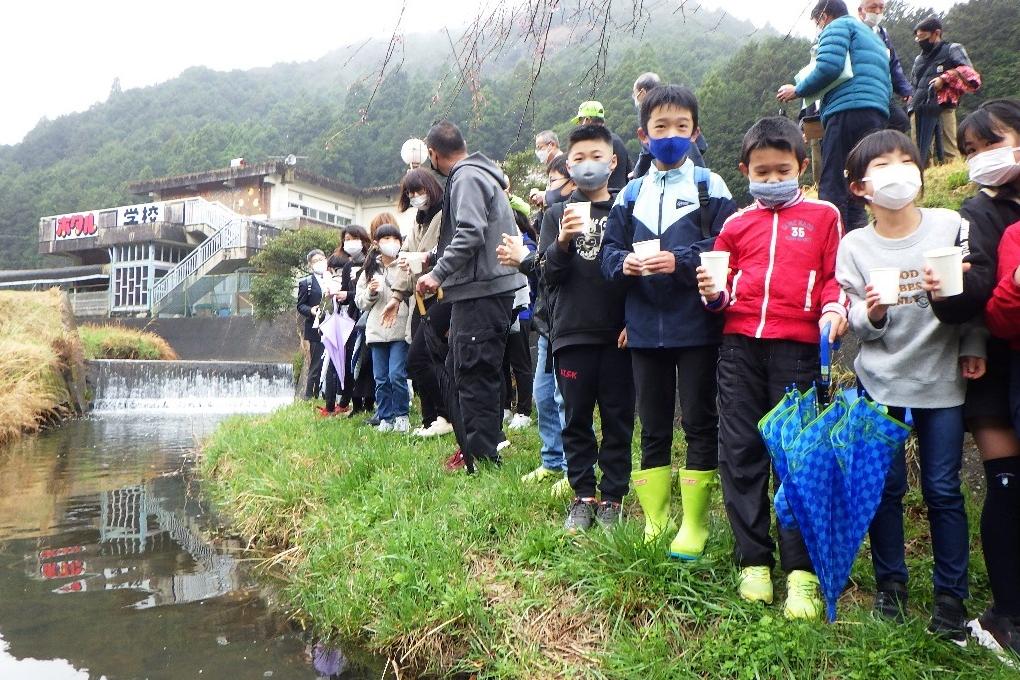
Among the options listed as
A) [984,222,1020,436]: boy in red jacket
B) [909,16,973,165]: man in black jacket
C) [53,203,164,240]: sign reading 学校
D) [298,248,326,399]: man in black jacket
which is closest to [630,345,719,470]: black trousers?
[984,222,1020,436]: boy in red jacket

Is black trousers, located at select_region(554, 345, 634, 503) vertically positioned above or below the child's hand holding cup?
below

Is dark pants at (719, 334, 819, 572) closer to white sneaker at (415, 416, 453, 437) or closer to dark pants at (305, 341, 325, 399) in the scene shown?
white sneaker at (415, 416, 453, 437)

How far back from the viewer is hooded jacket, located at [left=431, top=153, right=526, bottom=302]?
3.67 meters

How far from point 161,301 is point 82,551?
23.4m

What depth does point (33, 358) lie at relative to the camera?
10.4m

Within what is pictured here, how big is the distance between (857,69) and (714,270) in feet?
→ 7.48

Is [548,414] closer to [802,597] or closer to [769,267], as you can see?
[769,267]

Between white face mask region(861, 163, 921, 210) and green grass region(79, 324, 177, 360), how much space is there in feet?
50.0

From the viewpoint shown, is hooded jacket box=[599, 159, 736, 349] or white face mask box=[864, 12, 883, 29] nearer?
hooded jacket box=[599, 159, 736, 349]

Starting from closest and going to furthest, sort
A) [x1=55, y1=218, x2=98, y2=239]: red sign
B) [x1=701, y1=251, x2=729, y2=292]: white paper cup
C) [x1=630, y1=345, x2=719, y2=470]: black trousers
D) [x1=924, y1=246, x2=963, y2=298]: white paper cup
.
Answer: [x1=924, y1=246, x2=963, y2=298]: white paper cup, [x1=701, y1=251, x2=729, y2=292]: white paper cup, [x1=630, y1=345, x2=719, y2=470]: black trousers, [x1=55, y1=218, x2=98, y2=239]: red sign

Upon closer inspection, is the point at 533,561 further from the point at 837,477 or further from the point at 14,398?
the point at 14,398

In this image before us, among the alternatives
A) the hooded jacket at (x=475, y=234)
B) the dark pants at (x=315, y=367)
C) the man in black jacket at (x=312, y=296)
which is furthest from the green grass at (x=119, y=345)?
the hooded jacket at (x=475, y=234)

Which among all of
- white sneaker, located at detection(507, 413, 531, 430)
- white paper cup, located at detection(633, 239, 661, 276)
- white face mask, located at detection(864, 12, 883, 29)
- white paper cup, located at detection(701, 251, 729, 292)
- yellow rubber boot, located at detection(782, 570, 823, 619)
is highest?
white face mask, located at detection(864, 12, 883, 29)

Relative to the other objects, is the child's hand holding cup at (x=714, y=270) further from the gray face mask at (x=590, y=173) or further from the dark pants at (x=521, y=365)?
the dark pants at (x=521, y=365)
